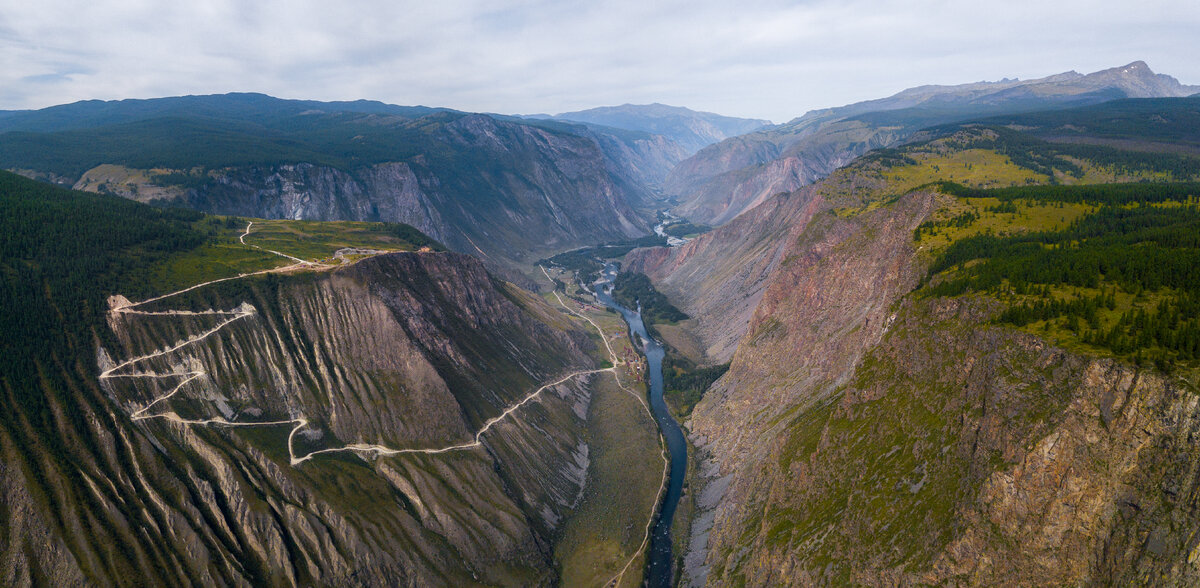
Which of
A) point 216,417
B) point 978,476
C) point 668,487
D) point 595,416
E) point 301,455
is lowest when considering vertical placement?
point 668,487

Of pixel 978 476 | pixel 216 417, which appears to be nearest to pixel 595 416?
pixel 216 417

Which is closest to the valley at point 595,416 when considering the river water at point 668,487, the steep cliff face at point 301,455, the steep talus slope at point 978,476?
the steep talus slope at point 978,476

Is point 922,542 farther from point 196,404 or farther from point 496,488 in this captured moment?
point 196,404

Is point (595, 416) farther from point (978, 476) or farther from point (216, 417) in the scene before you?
point (978, 476)

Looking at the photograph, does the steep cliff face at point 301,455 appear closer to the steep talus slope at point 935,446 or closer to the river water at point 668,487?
the river water at point 668,487

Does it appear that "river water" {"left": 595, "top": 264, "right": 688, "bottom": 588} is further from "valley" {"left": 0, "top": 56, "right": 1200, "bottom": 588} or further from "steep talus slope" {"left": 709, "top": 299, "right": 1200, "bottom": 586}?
"steep talus slope" {"left": 709, "top": 299, "right": 1200, "bottom": 586}

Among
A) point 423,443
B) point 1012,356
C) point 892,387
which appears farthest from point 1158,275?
point 423,443

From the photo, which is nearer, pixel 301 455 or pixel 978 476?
pixel 978 476

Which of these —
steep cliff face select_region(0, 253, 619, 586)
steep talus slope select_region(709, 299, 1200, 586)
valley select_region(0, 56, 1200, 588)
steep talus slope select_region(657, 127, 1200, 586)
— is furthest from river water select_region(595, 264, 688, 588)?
steep cliff face select_region(0, 253, 619, 586)
